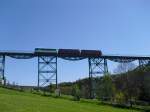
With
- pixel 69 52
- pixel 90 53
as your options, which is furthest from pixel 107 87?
pixel 69 52

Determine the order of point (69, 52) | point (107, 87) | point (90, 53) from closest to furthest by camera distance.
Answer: point (107, 87)
point (69, 52)
point (90, 53)

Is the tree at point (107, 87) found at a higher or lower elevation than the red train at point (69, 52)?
lower

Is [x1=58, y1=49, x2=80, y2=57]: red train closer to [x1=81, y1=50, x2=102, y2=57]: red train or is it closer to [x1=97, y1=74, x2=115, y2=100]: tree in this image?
[x1=81, y1=50, x2=102, y2=57]: red train

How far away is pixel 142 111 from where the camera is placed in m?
42.4

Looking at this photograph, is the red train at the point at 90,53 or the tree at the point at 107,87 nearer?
the tree at the point at 107,87

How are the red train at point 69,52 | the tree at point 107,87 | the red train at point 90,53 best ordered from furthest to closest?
the red train at point 90,53
the red train at point 69,52
the tree at point 107,87

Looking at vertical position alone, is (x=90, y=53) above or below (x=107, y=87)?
above

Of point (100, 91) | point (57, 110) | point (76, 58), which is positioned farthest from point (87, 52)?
point (57, 110)

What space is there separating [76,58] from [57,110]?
122 ft

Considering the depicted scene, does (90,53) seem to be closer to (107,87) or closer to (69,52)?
(69,52)

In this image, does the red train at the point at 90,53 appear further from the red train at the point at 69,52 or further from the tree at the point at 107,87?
the tree at the point at 107,87

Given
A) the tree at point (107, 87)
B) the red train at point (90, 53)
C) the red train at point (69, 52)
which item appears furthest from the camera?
the red train at point (90, 53)

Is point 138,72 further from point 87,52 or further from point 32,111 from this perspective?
point 32,111

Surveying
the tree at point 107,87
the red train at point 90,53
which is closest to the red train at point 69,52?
the red train at point 90,53
